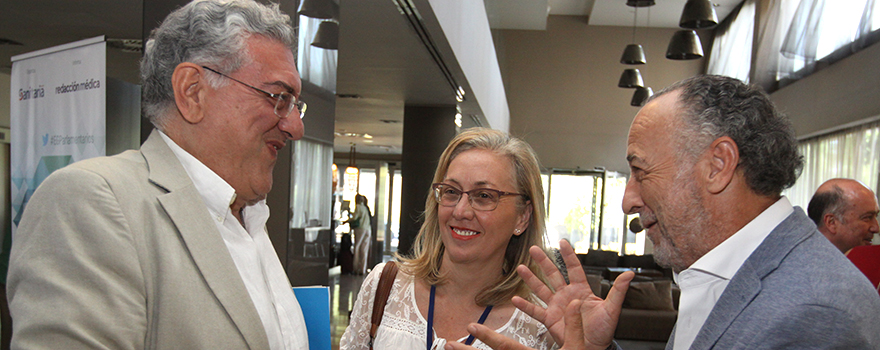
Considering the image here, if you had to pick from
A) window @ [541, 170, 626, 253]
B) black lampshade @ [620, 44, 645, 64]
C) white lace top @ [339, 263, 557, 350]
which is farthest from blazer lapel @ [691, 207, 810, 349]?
window @ [541, 170, 626, 253]

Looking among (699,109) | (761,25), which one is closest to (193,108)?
(699,109)

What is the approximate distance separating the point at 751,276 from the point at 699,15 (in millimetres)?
6112

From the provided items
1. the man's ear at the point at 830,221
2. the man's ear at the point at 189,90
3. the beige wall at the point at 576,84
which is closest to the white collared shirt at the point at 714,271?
the man's ear at the point at 189,90

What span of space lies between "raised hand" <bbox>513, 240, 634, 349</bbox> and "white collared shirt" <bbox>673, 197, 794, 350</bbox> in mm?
153

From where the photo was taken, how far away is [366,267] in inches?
529

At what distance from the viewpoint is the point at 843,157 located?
27.6ft

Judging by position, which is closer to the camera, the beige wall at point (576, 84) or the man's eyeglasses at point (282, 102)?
the man's eyeglasses at point (282, 102)

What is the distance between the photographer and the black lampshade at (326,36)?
247 cm

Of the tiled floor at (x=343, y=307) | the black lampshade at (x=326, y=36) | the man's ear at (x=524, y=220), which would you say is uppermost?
the black lampshade at (x=326, y=36)

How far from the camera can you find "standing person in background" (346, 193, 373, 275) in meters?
13.0

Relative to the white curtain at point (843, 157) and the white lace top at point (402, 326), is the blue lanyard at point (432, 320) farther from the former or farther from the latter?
the white curtain at point (843, 157)

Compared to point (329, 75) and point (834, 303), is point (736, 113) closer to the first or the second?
point (834, 303)

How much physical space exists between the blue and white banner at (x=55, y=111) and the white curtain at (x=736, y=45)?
41.9 ft

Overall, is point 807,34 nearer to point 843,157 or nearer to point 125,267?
point 843,157
